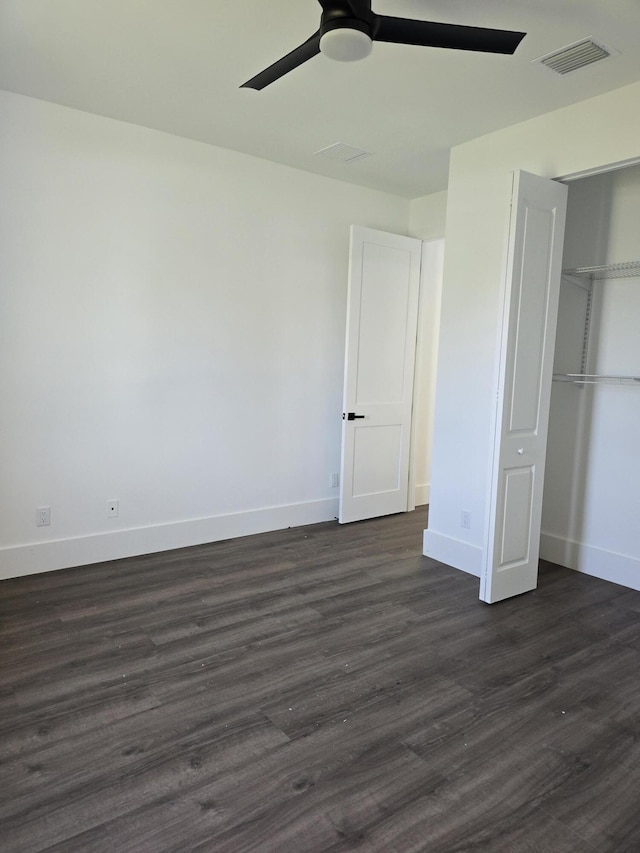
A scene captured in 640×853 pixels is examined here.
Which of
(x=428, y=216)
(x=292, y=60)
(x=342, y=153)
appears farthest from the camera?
(x=428, y=216)

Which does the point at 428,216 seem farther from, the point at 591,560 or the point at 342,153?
the point at 591,560

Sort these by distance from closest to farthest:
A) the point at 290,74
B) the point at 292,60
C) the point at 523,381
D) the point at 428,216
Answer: the point at 292,60 < the point at 290,74 < the point at 523,381 < the point at 428,216

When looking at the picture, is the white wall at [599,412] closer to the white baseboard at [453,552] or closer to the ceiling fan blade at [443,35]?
the white baseboard at [453,552]

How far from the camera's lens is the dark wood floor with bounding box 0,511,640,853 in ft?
5.88

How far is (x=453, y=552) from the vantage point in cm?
402

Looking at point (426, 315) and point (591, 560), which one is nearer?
point (591, 560)

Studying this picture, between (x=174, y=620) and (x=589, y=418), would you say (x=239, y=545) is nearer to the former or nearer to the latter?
(x=174, y=620)

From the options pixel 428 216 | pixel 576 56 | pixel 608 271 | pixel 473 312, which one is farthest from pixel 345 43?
pixel 428 216

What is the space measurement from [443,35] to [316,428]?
3.23m

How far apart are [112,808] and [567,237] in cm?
408

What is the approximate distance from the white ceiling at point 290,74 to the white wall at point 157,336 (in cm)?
33

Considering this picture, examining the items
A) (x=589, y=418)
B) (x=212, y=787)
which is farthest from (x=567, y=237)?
(x=212, y=787)

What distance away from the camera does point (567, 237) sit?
4.00 m

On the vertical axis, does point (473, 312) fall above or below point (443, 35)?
below
